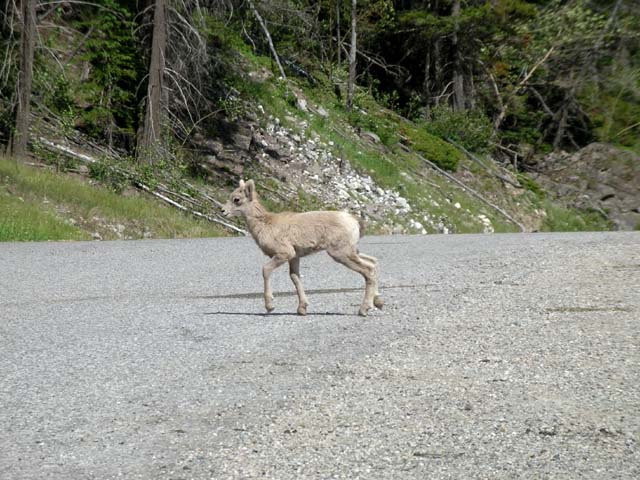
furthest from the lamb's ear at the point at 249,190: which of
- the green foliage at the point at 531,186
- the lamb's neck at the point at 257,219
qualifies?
the green foliage at the point at 531,186

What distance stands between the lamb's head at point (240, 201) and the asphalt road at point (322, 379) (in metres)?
1.21

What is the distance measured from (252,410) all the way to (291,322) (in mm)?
3765

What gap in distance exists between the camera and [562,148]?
48000 mm

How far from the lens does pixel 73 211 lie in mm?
23234

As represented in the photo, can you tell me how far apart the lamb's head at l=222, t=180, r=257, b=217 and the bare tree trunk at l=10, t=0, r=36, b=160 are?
16158 millimetres

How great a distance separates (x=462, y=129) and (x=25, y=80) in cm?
2309

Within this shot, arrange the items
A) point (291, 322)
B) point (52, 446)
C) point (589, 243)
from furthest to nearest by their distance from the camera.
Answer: point (589, 243) → point (291, 322) → point (52, 446)

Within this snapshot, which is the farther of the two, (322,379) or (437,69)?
(437,69)

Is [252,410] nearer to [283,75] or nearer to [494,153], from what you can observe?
[283,75]

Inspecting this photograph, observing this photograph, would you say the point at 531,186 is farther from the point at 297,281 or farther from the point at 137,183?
the point at 297,281

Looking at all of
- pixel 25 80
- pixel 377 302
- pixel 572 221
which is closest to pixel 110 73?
pixel 25 80

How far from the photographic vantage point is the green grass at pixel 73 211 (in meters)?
21.6

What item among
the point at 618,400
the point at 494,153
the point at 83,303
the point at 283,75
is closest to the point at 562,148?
the point at 494,153

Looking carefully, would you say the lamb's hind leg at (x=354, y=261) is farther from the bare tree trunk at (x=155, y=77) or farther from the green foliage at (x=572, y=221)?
the green foliage at (x=572, y=221)
